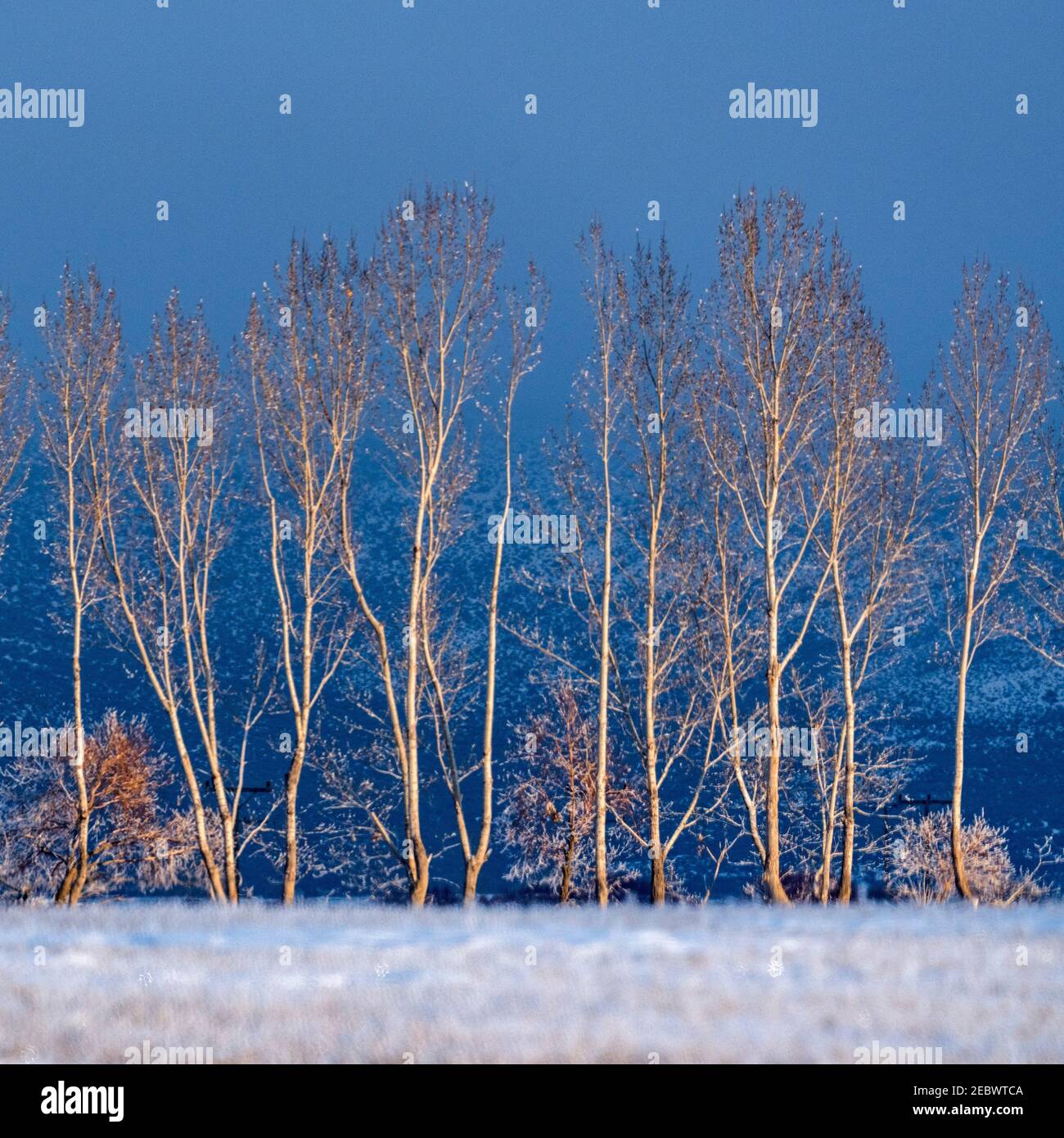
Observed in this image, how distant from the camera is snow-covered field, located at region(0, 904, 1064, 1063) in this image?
6.37 metres

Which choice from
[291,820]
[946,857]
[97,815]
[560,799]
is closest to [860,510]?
[291,820]

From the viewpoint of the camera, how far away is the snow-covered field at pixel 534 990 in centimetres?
637

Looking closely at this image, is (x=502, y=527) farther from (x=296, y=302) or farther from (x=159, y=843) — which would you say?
(x=159, y=843)

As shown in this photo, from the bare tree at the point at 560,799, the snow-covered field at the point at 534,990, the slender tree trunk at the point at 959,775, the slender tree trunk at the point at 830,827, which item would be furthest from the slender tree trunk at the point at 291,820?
the bare tree at the point at 560,799

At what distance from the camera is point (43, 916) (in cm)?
1059

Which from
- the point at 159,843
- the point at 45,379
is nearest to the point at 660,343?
the point at 45,379

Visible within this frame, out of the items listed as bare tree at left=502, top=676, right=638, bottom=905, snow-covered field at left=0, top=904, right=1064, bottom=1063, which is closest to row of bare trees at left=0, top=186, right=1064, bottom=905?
snow-covered field at left=0, top=904, right=1064, bottom=1063

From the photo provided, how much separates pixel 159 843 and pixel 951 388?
70.3 feet

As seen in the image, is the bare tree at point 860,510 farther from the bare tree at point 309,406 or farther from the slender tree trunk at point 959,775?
the bare tree at point 309,406

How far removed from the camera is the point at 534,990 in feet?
24.5

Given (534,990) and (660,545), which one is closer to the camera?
(534,990)

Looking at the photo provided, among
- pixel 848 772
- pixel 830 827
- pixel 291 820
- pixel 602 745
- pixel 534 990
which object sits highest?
pixel 602 745

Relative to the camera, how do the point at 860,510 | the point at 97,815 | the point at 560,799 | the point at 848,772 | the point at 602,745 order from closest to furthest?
Result: the point at 602,745, the point at 848,772, the point at 860,510, the point at 97,815, the point at 560,799

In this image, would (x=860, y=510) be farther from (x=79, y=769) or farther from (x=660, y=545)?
(x=79, y=769)
